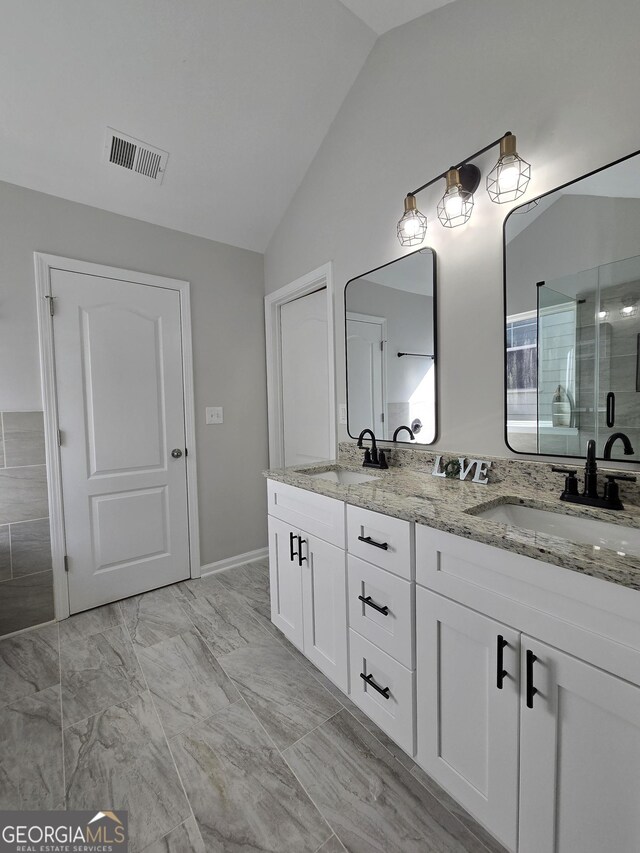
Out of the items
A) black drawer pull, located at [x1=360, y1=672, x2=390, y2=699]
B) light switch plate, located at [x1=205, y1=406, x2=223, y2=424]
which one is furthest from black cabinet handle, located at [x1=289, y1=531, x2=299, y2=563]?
light switch plate, located at [x1=205, y1=406, x2=223, y2=424]

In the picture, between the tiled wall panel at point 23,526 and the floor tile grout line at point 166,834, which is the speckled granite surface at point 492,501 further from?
the tiled wall panel at point 23,526

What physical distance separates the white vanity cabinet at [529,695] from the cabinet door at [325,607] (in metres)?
0.38

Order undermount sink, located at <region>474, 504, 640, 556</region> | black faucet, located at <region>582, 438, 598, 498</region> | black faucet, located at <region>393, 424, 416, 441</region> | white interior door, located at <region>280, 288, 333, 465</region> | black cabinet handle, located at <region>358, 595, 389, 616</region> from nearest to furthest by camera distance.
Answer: undermount sink, located at <region>474, 504, 640, 556</region>
black faucet, located at <region>582, 438, 598, 498</region>
black cabinet handle, located at <region>358, 595, 389, 616</region>
black faucet, located at <region>393, 424, 416, 441</region>
white interior door, located at <region>280, 288, 333, 465</region>

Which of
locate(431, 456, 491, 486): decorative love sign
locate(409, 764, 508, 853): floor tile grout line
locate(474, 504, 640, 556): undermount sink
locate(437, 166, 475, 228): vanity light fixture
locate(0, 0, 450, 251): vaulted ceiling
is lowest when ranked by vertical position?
locate(409, 764, 508, 853): floor tile grout line

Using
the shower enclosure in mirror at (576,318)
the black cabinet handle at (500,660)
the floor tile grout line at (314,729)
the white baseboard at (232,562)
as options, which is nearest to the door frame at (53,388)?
the white baseboard at (232,562)

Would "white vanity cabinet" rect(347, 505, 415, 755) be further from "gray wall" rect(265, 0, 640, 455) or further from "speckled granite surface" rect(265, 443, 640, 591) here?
"gray wall" rect(265, 0, 640, 455)

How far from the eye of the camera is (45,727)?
144cm

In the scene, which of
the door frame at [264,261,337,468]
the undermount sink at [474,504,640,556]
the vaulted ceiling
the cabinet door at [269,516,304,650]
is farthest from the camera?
the door frame at [264,261,337,468]

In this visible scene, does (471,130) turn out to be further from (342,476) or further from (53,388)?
(53,388)

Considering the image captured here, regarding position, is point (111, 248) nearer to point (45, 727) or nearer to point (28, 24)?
point (28, 24)

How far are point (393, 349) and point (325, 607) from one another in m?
1.29

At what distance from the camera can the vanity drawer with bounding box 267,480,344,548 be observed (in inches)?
56.6

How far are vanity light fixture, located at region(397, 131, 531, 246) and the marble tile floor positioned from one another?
206cm

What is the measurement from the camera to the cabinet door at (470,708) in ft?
2.99
